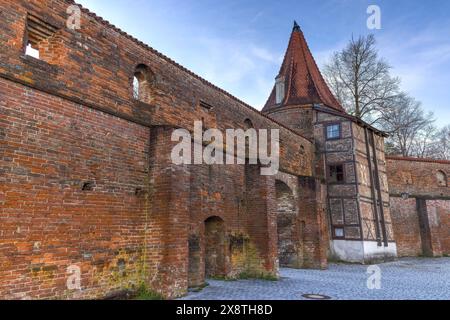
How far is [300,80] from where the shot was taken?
70.4 ft

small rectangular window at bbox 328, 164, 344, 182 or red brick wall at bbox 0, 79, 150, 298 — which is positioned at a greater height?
small rectangular window at bbox 328, 164, 344, 182

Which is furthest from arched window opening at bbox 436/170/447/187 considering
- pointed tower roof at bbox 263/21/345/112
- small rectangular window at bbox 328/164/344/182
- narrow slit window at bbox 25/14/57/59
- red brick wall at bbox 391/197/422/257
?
narrow slit window at bbox 25/14/57/59

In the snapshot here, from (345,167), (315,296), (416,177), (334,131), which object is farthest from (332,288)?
(416,177)

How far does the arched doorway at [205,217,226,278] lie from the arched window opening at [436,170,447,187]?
19073 millimetres

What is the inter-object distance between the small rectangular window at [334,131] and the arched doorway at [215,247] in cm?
1055

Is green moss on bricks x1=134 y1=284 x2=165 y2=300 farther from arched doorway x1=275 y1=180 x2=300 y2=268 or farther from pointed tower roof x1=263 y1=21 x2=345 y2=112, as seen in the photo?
pointed tower roof x1=263 y1=21 x2=345 y2=112

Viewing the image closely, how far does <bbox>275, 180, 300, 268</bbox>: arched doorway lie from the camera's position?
1503 cm

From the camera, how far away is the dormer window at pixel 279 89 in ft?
69.5

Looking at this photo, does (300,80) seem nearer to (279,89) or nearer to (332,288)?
(279,89)

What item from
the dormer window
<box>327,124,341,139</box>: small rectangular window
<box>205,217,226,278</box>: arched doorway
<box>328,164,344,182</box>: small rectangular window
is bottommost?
<box>205,217,226,278</box>: arched doorway

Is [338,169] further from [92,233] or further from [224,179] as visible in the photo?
[92,233]

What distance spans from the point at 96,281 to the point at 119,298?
0.70 metres

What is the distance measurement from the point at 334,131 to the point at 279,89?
459 centimetres
